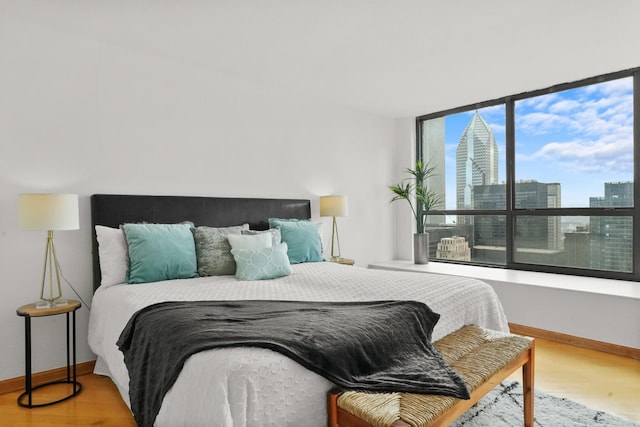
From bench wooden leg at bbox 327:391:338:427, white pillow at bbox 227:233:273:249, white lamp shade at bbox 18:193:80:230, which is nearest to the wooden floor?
white lamp shade at bbox 18:193:80:230

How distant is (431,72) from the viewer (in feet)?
12.0

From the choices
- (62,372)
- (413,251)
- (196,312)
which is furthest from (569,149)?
(62,372)

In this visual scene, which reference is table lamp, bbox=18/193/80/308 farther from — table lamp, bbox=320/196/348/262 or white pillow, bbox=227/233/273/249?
table lamp, bbox=320/196/348/262

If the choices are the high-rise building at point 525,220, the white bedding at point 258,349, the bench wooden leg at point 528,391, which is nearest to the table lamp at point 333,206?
the white bedding at point 258,349

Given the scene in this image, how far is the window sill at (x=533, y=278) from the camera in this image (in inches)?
131

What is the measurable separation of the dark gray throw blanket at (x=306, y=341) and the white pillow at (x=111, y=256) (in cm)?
88

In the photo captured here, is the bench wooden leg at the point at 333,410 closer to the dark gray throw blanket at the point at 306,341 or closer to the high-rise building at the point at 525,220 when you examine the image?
the dark gray throw blanket at the point at 306,341

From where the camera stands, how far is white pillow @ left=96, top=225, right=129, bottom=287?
2715 mm

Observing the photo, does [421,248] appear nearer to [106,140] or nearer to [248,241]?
[248,241]

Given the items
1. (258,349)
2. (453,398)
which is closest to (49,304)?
(258,349)

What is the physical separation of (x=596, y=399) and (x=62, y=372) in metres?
3.53

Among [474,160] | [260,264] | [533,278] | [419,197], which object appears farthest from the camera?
[419,197]

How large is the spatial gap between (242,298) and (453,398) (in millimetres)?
1187

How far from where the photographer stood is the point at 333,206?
4191mm
